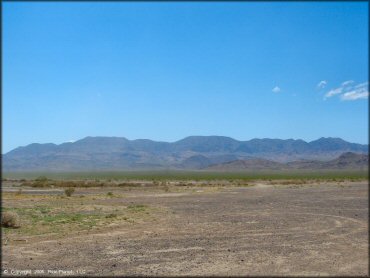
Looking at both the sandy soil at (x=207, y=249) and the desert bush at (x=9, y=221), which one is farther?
the desert bush at (x=9, y=221)

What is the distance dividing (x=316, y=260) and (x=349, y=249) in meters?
2.55

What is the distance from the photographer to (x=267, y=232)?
70.1 ft

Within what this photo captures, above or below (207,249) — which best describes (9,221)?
above

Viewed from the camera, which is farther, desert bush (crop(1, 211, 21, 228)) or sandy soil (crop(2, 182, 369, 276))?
desert bush (crop(1, 211, 21, 228))

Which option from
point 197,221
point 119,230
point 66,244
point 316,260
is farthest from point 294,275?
point 197,221

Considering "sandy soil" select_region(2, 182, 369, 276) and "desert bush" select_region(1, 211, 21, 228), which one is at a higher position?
"desert bush" select_region(1, 211, 21, 228)

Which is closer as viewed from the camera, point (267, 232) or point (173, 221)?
point (267, 232)

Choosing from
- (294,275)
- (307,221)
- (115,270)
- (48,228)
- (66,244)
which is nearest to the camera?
(294,275)

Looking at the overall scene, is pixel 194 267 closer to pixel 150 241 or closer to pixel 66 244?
pixel 150 241

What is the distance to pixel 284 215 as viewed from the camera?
2867cm

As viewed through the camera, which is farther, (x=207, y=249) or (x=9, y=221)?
(x=9, y=221)

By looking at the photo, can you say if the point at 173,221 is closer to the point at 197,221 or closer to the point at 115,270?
the point at 197,221

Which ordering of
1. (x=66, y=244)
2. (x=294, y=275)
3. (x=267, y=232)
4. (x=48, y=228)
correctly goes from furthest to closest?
(x=48, y=228) → (x=267, y=232) → (x=66, y=244) → (x=294, y=275)

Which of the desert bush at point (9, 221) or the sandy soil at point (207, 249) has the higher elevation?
the desert bush at point (9, 221)
